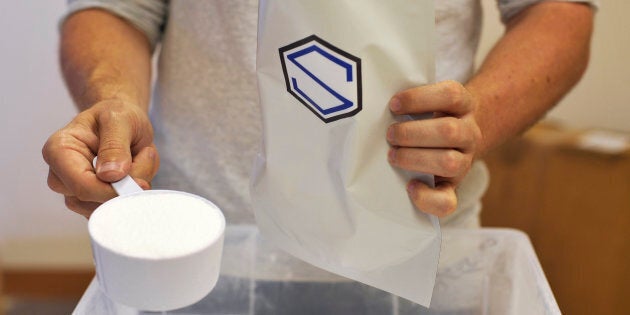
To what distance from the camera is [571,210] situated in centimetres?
115

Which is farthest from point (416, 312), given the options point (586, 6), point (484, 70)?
point (586, 6)

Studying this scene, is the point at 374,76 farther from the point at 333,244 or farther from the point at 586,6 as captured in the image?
the point at 586,6

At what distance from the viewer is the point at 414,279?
434 mm

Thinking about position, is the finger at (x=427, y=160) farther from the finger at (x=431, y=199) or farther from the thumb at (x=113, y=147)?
the thumb at (x=113, y=147)

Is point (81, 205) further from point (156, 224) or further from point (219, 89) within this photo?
point (219, 89)

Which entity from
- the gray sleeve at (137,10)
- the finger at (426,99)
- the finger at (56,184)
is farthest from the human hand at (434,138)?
the gray sleeve at (137,10)

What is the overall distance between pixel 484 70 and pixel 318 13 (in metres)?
0.24

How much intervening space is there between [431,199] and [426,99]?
0.07 m

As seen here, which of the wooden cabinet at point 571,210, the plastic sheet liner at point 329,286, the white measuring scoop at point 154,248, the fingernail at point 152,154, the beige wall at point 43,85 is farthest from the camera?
the beige wall at point 43,85

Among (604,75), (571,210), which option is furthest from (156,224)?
(604,75)

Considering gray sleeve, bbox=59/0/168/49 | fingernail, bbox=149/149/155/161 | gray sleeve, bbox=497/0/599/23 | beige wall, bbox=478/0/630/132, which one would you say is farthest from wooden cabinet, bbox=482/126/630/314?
fingernail, bbox=149/149/155/161

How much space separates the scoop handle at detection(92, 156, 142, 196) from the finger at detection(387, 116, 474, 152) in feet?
0.54

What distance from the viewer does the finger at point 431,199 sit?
1.32ft

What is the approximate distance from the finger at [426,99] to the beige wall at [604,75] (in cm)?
89
